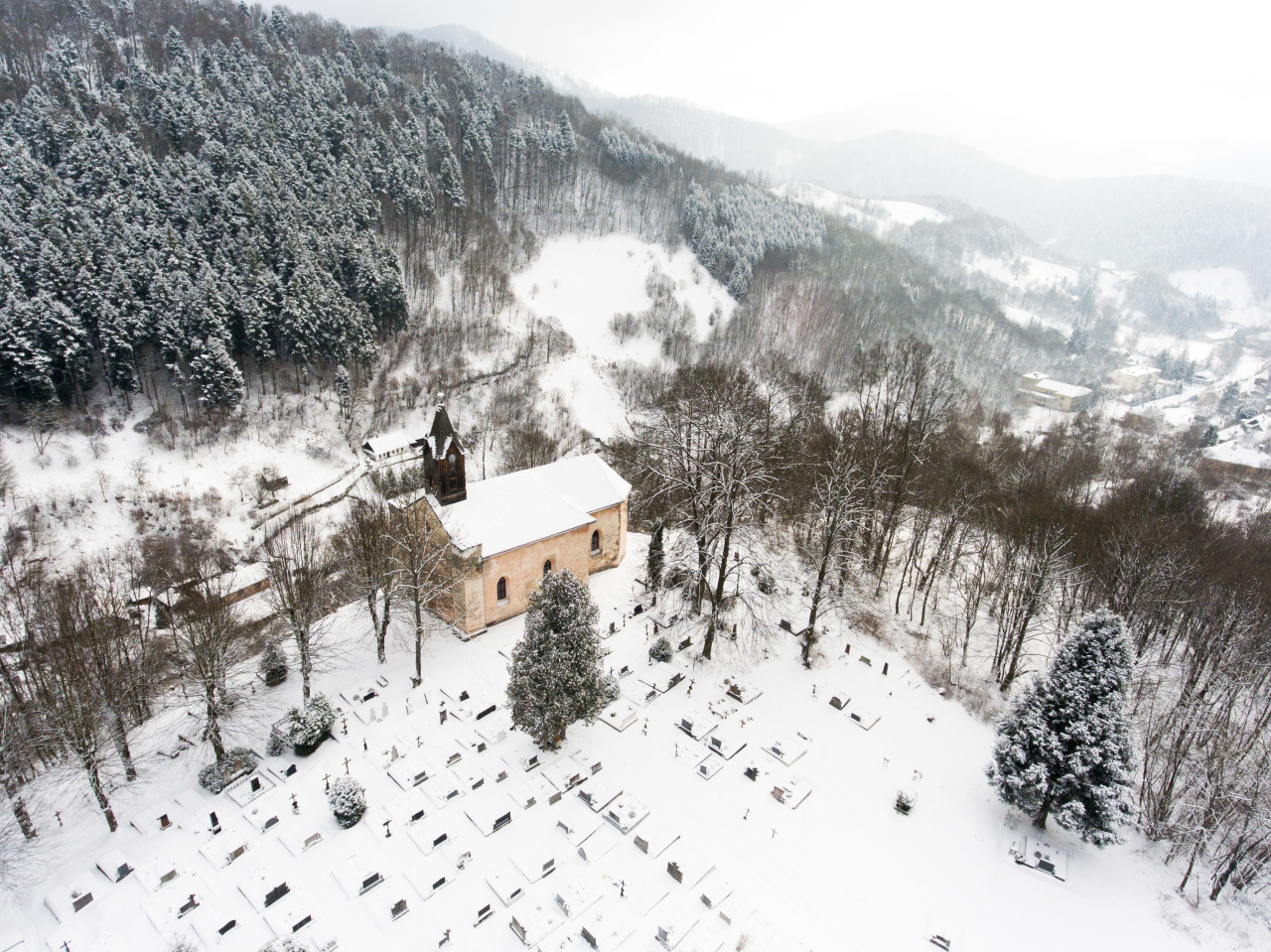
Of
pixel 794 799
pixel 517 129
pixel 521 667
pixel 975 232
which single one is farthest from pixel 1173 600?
pixel 975 232

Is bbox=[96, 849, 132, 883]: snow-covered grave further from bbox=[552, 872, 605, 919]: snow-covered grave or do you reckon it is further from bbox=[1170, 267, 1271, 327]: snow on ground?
bbox=[1170, 267, 1271, 327]: snow on ground

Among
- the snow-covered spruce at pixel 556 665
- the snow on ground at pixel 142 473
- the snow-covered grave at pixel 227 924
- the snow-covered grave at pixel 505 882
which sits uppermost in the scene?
the snow-covered spruce at pixel 556 665

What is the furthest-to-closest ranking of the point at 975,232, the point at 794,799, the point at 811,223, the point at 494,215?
1. the point at 975,232
2. the point at 811,223
3. the point at 494,215
4. the point at 794,799

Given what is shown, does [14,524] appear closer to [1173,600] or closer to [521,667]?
[521,667]

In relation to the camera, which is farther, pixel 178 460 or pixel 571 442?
pixel 571 442

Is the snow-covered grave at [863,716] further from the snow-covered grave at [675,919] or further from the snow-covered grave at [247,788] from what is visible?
the snow-covered grave at [247,788]

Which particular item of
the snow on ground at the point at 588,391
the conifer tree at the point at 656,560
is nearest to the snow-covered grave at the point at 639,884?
the conifer tree at the point at 656,560

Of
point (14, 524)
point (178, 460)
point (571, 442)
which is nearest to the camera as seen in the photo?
point (14, 524)

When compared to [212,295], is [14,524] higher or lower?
lower
